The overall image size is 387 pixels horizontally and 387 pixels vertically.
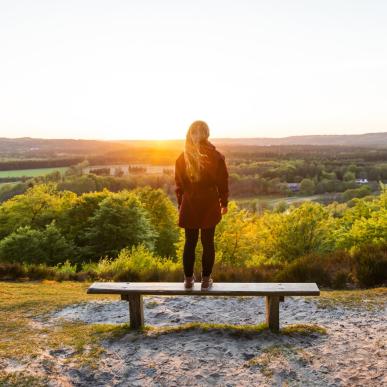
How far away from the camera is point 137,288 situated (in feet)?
22.6

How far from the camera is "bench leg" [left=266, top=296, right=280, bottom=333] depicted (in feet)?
22.5

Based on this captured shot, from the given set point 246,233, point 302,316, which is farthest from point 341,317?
point 246,233

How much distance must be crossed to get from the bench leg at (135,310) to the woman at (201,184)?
35.5 inches

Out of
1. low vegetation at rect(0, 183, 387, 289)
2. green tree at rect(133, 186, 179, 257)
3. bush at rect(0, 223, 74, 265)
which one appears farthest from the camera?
green tree at rect(133, 186, 179, 257)

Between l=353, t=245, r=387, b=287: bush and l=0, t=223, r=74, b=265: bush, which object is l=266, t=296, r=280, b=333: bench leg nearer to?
l=353, t=245, r=387, b=287: bush

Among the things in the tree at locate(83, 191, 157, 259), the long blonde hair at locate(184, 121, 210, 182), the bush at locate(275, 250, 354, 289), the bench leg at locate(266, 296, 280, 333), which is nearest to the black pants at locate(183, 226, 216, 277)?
the long blonde hair at locate(184, 121, 210, 182)

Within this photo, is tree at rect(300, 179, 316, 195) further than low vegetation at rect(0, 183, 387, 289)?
Yes

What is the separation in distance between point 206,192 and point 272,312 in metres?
2.16

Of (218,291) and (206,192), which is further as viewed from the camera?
(218,291)

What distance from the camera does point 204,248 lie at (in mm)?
6820

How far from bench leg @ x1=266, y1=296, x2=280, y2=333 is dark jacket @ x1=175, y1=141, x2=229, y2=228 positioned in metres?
1.53

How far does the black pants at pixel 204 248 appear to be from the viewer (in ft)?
21.9

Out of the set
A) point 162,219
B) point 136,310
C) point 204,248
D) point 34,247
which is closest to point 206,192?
point 204,248

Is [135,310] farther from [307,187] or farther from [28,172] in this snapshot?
[28,172]
